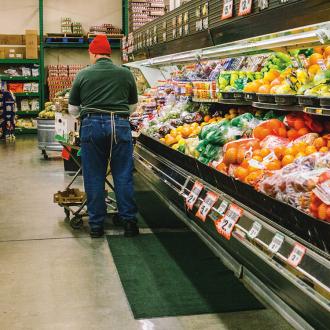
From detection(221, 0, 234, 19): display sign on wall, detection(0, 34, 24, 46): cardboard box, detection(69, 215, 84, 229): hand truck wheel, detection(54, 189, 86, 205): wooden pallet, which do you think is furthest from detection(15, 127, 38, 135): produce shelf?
detection(221, 0, 234, 19): display sign on wall

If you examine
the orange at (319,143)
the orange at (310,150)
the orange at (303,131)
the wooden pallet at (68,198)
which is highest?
the orange at (303,131)

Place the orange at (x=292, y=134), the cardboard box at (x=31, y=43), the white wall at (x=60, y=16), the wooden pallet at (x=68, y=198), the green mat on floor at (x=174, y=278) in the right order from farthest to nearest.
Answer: the white wall at (x=60, y=16) → the cardboard box at (x=31, y=43) → the wooden pallet at (x=68, y=198) → the green mat on floor at (x=174, y=278) → the orange at (x=292, y=134)

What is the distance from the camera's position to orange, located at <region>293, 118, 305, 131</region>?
319 cm

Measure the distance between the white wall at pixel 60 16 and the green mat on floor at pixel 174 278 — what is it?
11.0 meters

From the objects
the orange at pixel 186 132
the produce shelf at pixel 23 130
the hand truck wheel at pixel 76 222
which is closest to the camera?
the orange at pixel 186 132

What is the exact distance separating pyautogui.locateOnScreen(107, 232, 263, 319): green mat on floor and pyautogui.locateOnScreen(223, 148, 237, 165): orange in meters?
0.89

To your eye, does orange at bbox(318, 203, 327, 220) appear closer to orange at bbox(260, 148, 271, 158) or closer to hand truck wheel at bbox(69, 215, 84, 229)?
orange at bbox(260, 148, 271, 158)

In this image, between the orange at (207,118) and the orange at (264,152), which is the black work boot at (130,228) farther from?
the orange at (264,152)

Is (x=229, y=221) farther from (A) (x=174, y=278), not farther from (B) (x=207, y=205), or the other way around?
(A) (x=174, y=278)

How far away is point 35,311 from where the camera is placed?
11.1 feet

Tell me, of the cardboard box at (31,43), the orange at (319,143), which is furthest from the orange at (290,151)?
the cardboard box at (31,43)

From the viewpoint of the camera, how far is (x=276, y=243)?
2.38 metres

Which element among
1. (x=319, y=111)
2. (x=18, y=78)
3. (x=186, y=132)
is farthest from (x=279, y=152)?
(x=18, y=78)

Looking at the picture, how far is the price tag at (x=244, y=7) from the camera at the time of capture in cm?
335
